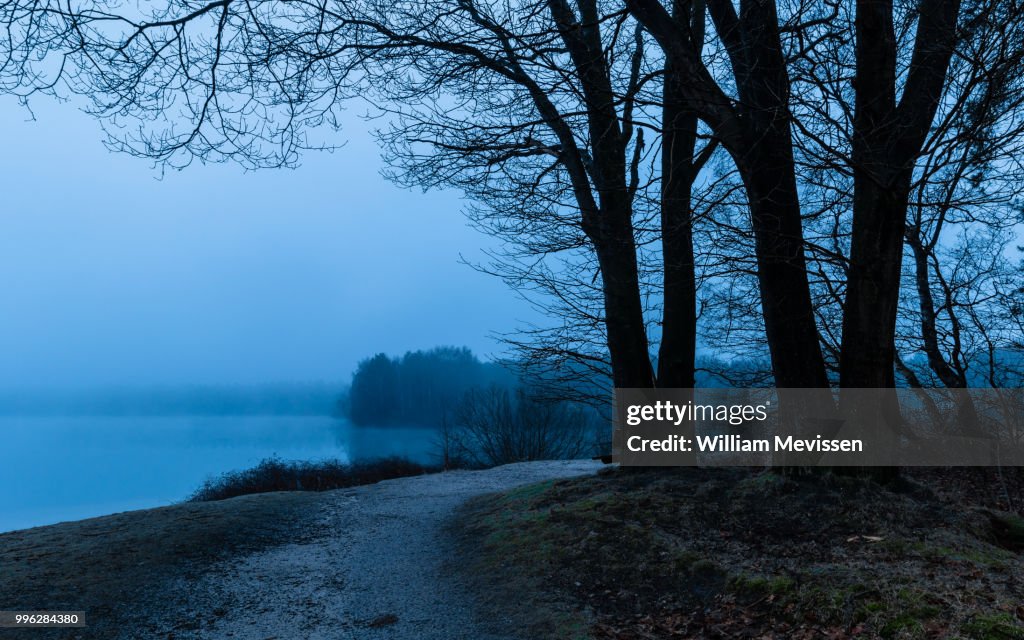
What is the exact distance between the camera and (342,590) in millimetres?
6773

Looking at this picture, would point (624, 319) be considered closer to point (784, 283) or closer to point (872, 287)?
point (784, 283)

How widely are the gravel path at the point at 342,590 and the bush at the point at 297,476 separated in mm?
10162

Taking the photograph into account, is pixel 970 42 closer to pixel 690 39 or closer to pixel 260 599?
pixel 690 39

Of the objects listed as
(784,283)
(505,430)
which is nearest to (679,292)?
(784,283)

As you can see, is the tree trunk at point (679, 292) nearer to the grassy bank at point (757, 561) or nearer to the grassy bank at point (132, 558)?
the grassy bank at point (757, 561)

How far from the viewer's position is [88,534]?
8.51 m

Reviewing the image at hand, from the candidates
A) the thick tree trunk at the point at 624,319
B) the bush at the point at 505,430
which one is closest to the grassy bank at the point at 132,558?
the thick tree trunk at the point at 624,319

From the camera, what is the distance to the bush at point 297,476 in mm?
19609

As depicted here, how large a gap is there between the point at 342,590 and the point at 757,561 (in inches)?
154

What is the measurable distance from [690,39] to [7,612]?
8291mm

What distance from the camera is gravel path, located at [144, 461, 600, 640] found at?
5.74m

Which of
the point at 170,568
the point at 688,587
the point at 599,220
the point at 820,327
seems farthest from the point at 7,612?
the point at 820,327

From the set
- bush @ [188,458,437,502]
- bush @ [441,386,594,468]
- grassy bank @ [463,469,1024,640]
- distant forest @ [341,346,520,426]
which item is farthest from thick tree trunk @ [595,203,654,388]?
distant forest @ [341,346,520,426]

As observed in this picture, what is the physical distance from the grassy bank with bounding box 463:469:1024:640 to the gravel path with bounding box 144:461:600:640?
521 mm
